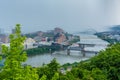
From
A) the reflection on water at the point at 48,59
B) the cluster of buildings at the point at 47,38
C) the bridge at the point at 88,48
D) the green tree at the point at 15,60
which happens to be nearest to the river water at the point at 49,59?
the reflection on water at the point at 48,59

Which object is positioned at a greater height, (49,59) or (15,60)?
(15,60)

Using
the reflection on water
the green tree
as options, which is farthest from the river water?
the green tree

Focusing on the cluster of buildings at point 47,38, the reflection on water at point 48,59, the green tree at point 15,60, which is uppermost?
the green tree at point 15,60

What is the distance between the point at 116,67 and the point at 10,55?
208cm

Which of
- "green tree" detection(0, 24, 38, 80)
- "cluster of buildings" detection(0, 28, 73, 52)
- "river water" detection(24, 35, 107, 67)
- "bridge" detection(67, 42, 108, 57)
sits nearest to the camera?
"green tree" detection(0, 24, 38, 80)

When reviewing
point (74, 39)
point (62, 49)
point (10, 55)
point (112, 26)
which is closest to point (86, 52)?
point (62, 49)

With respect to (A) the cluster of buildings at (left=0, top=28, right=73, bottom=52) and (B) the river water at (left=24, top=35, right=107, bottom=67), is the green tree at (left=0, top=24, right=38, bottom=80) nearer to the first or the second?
(B) the river water at (left=24, top=35, right=107, bottom=67)

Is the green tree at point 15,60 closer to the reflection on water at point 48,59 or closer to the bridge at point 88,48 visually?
the reflection on water at point 48,59

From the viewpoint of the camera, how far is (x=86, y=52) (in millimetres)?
11914

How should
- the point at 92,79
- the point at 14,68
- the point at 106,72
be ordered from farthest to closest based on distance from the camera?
the point at 106,72
the point at 92,79
the point at 14,68

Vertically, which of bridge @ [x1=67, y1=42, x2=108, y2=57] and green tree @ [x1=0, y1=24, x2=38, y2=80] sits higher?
green tree @ [x1=0, y1=24, x2=38, y2=80]

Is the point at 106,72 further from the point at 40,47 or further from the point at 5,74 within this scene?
the point at 40,47

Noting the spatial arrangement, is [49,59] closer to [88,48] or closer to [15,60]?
[88,48]

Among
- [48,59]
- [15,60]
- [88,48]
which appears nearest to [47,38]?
[88,48]
